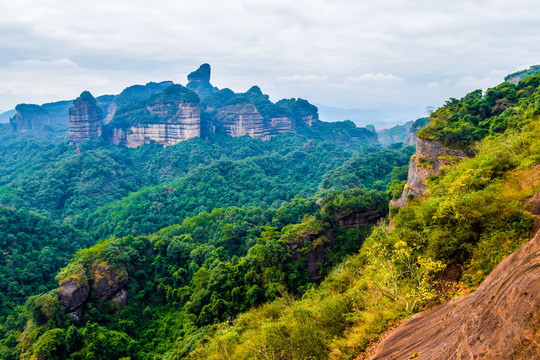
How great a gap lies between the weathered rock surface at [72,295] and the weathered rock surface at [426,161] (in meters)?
28.4

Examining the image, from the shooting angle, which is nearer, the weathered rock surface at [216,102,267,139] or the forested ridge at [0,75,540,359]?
the forested ridge at [0,75,540,359]

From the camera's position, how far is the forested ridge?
10.7m

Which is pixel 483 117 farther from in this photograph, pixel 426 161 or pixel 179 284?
pixel 179 284

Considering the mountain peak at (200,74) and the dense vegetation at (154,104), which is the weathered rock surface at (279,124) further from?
the mountain peak at (200,74)

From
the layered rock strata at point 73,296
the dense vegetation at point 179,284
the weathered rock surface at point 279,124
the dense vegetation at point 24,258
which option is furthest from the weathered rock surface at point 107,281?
the weathered rock surface at point 279,124

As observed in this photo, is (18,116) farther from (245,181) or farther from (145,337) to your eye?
(145,337)

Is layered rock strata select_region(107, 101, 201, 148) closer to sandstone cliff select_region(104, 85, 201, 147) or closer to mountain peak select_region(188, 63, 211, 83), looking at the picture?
sandstone cliff select_region(104, 85, 201, 147)

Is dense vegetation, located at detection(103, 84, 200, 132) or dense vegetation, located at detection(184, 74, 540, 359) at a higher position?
dense vegetation, located at detection(103, 84, 200, 132)

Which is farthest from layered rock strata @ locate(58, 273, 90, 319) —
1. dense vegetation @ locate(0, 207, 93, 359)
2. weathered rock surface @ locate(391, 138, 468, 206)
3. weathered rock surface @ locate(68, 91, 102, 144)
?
weathered rock surface @ locate(68, 91, 102, 144)

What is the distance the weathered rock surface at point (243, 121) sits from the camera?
343ft

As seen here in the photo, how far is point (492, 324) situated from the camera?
579 centimetres

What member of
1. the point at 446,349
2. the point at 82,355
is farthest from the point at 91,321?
the point at 446,349

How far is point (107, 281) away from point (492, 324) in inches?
1079

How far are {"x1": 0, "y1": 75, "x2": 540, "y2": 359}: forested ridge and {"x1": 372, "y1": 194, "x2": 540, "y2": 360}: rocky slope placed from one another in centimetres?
→ 154
